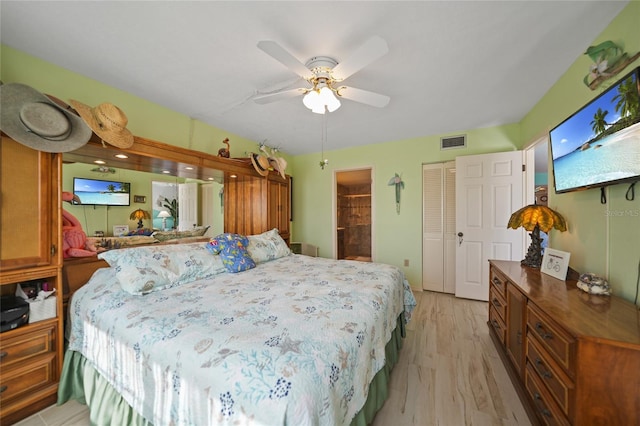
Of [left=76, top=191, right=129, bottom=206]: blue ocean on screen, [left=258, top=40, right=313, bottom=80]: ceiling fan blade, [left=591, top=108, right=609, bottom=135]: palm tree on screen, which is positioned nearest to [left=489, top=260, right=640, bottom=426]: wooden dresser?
[left=591, top=108, right=609, bottom=135]: palm tree on screen

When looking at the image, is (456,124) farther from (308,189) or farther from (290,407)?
(290,407)

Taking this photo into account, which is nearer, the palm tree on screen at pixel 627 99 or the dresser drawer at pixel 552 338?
the dresser drawer at pixel 552 338

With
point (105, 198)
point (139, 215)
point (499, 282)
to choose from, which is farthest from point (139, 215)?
point (499, 282)

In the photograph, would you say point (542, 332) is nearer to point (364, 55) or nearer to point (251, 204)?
point (364, 55)

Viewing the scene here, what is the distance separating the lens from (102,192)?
2.08 m

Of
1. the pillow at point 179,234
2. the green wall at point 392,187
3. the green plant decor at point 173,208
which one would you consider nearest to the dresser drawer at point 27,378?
the pillow at point 179,234

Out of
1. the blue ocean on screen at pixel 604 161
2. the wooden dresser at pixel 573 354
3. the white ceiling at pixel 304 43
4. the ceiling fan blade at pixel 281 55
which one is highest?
the white ceiling at pixel 304 43

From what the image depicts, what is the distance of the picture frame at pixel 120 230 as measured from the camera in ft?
6.94

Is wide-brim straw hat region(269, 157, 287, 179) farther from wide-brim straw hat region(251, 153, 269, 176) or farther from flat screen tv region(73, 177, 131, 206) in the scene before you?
flat screen tv region(73, 177, 131, 206)

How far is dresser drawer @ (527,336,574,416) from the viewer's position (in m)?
1.05

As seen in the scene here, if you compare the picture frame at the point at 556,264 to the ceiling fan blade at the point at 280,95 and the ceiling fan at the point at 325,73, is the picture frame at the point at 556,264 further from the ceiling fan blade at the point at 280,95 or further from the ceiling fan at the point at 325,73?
the ceiling fan blade at the point at 280,95

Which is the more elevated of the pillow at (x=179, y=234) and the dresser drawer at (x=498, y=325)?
the pillow at (x=179, y=234)

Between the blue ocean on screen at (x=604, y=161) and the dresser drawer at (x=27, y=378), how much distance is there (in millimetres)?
3696

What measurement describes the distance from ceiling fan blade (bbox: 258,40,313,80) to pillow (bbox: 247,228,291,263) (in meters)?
1.83
